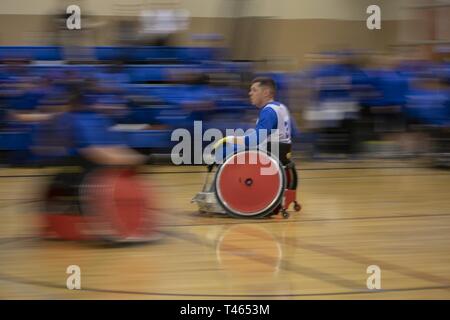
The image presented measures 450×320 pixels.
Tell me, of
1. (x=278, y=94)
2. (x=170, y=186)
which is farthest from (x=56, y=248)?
(x=278, y=94)

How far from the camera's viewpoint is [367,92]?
13406 millimetres

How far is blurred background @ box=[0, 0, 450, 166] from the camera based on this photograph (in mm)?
12641

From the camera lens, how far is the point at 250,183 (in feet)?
28.3

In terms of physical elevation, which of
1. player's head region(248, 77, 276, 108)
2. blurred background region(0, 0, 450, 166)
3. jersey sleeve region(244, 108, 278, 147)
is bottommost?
jersey sleeve region(244, 108, 278, 147)

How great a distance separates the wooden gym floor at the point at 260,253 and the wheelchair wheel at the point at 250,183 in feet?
0.50

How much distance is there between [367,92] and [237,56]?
97.6 inches

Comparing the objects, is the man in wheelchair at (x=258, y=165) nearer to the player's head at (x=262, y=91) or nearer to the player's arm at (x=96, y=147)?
the player's head at (x=262, y=91)

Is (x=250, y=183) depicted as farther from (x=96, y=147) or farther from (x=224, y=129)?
(x=224, y=129)

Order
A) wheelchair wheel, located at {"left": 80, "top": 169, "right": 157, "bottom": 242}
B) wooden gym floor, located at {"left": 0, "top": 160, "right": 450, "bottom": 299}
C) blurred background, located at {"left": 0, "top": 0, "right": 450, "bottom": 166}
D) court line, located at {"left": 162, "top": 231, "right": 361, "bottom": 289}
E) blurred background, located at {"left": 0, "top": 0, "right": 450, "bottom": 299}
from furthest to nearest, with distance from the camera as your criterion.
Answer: blurred background, located at {"left": 0, "top": 0, "right": 450, "bottom": 166}, wheelchair wheel, located at {"left": 80, "top": 169, "right": 157, "bottom": 242}, blurred background, located at {"left": 0, "top": 0, "right": 450, "bottom": 299}, court line, located at {"left": 162, "top": 231, "right": 361, "bottom": 289}, wooden gym floor, located at {"left": 0, "top": 160, "right": 450, "bottom": 299}

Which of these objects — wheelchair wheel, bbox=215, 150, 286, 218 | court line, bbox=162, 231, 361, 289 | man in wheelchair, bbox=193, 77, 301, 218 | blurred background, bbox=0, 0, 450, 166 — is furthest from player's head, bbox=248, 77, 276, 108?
blurred background, bbox=0, 0, 450, 166

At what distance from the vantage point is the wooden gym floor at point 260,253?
608 cm

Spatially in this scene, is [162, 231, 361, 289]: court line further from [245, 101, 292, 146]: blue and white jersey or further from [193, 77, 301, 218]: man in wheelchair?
[245, 101, 292, 146]: blue and white jersey

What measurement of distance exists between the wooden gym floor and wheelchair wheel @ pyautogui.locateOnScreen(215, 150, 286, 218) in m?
0.15

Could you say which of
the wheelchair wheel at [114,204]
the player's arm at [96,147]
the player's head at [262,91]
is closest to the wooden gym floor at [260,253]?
the wheelchair wheel at [114,204]
